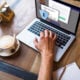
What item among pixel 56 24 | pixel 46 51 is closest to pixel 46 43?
pixel 46 51

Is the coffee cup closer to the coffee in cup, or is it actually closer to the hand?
the coffee in cup

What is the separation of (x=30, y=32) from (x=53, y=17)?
17 centimetres

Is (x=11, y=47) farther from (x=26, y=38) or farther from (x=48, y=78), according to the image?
(x=48, y=78)

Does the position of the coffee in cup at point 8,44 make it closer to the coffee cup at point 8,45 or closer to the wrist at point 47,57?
the coffee cup at point 8,45

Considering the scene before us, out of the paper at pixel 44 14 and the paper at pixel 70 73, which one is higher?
the paper at pixel 44 14

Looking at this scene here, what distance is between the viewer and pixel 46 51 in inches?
35.7

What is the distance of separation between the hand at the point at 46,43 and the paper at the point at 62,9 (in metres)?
0.11

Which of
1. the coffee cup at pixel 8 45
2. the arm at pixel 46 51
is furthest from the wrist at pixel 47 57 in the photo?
the coffee cup at pixel 8 45

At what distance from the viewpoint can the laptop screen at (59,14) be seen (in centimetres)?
91

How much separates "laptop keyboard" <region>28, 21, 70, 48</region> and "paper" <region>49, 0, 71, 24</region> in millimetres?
90

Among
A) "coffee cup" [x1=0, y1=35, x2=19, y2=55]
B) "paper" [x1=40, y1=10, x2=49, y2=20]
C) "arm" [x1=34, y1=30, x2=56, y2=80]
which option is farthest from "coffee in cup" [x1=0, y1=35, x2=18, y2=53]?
"paper" [x1=40, y1=10, x2=49, y2=20]

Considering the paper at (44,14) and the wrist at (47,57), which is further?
the paper at (44,14)

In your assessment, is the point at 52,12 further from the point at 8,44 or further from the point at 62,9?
the point at 8,44

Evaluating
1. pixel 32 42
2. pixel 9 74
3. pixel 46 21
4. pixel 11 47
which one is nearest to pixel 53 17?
pixel 46 21
